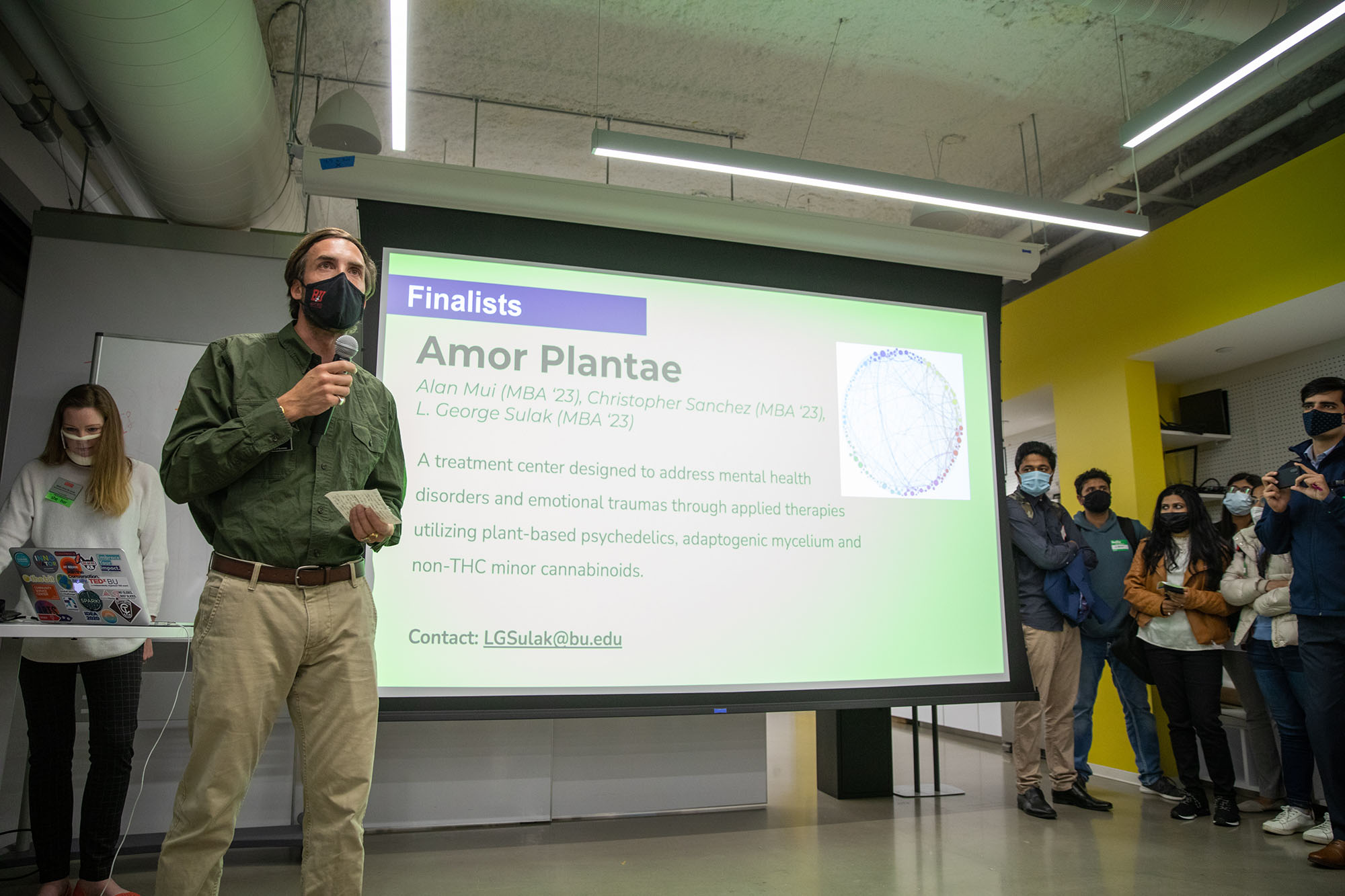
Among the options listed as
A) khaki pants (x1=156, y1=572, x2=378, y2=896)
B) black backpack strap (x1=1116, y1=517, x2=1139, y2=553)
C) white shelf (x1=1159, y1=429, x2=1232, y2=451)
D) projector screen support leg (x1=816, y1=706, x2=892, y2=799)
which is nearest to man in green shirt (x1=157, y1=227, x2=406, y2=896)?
khaki pants (x1=156, y1=572, x2=378, y2=896)

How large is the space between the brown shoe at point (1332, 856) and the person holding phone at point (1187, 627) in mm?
692

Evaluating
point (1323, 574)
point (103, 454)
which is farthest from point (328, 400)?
point (1323, 574)

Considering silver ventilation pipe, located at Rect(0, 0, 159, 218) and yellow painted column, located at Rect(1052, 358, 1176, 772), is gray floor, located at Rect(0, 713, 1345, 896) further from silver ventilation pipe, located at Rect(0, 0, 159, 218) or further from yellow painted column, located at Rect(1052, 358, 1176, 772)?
silver ventilation pipe, located at Rect(0, 0, 159, 218)

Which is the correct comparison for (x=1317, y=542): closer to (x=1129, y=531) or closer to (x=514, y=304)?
(x=1129, y=531)

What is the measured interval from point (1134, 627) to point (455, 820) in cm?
336

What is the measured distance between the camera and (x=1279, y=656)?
3336mm

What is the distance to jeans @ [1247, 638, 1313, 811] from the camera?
320 cm

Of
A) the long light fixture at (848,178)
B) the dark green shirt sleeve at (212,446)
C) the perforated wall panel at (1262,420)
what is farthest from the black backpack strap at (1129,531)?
the dark green shirt sleeve at (212,446)

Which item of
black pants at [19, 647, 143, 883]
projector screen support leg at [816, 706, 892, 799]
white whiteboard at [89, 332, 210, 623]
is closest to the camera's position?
black pants at [19, 647, 143, 883]

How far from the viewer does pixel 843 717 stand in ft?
11.9

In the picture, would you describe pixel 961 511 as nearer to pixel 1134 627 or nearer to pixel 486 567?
pixel 1134 627

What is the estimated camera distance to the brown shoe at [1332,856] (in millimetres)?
2650

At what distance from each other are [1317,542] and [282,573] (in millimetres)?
3262

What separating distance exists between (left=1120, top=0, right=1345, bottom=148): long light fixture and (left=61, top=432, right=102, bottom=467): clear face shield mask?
4250mm
